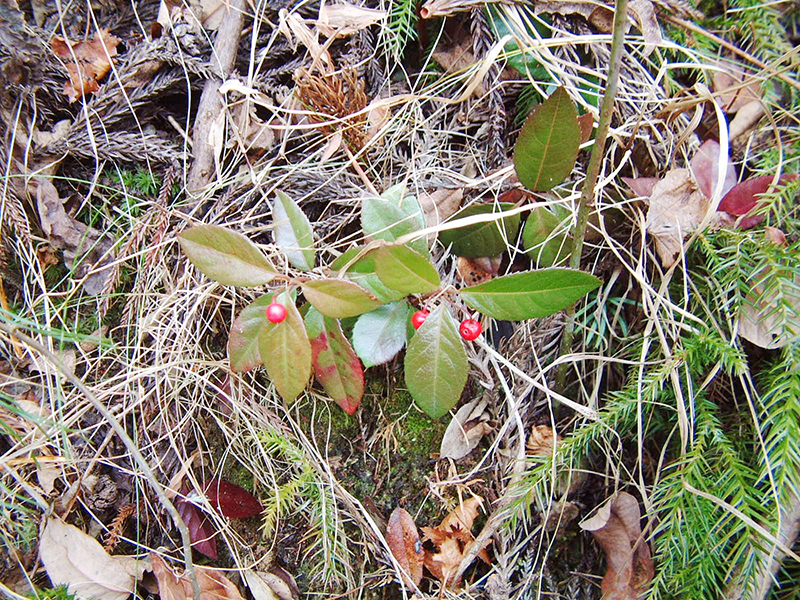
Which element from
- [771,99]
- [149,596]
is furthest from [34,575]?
[771,99]

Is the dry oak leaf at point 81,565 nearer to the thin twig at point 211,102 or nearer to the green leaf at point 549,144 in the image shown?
the thin twig at point 211,102

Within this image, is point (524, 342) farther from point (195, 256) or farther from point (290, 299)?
point (195, 256)

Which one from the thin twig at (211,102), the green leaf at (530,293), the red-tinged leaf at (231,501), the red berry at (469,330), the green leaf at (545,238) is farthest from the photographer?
the thin twig at (211,102)

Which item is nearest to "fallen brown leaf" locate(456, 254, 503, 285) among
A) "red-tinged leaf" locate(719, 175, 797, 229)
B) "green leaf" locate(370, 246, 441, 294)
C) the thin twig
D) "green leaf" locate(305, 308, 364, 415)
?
"green leaf" locate(370, 246, 441, 294)

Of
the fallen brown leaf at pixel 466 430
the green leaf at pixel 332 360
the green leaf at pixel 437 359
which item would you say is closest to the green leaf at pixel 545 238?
the green leaf at pixel 437 359

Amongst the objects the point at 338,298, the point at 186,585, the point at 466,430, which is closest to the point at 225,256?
the point at 338,298

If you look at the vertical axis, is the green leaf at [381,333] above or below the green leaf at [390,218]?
below

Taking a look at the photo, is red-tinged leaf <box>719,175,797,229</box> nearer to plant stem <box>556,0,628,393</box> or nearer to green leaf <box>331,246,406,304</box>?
plant stem <box>556,0,628,393</box>
